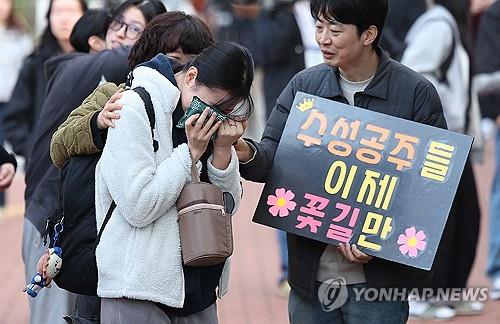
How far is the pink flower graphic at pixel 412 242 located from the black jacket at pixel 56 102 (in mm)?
1372

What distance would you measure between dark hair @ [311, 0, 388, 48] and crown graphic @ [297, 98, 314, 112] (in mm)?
302

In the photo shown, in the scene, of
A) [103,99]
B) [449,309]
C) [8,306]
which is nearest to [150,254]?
[103,99]

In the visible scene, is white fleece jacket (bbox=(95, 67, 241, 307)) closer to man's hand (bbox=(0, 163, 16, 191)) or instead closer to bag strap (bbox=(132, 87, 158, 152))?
bag strap (bbox=(132, 87, 158, 152))

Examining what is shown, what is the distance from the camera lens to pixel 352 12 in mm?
4191

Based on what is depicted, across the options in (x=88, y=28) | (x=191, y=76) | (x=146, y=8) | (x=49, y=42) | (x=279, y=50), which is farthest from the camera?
(x=279, y=50)

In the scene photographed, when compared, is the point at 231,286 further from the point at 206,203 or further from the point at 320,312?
the point at 206,203

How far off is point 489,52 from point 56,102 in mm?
3320

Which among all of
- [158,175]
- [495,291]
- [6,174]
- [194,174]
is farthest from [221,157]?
[495,291]

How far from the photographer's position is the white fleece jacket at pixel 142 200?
12.1 feet

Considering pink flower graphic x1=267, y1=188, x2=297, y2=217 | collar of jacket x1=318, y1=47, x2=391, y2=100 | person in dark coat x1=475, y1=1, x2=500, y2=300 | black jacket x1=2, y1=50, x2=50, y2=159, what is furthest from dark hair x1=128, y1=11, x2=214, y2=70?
person in dark coat x1=475, y1=1, x2=500, y2=300

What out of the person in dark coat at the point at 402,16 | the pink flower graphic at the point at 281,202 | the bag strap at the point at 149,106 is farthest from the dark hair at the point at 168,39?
the person in dark coat at the point at 402,16

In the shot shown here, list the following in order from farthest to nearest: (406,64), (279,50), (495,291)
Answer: (279,50), (495,291), (406,64)

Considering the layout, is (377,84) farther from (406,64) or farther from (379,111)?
(406,64)

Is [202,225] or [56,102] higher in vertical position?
[202,225]
